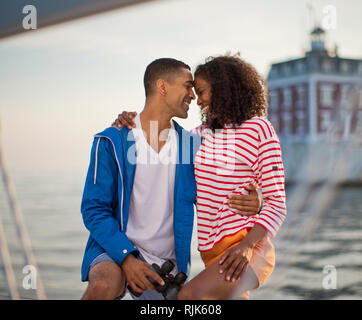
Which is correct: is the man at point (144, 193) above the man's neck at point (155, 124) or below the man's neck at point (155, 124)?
below

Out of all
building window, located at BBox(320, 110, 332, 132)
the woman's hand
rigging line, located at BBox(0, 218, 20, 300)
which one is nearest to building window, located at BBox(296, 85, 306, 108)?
building window, located at BBox(320, 110, 332, 132)

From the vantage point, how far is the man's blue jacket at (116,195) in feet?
5.07

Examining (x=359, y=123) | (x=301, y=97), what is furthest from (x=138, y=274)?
(x=301, y=97)

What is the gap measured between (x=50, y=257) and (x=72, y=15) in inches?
647

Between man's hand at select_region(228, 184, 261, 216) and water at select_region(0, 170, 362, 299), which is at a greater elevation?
man's hand at select_region(228, 184, 261, 216)

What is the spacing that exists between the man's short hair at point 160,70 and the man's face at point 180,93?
2cm

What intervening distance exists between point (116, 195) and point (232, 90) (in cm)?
48

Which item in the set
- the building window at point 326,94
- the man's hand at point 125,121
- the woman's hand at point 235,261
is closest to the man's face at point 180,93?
the man's hand at point 125,121

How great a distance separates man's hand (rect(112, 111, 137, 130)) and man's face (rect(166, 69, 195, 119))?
0.13 m

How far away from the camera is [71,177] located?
138 ft

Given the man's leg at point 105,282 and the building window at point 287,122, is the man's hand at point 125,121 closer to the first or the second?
the man's leg at point 105,282

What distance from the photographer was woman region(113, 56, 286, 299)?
1.47 m

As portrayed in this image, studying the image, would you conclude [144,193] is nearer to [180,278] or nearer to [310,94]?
[180,278]

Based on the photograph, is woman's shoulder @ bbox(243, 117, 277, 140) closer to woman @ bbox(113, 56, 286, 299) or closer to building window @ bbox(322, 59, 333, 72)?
woman @ bbox(113, 56, 286, 299)
